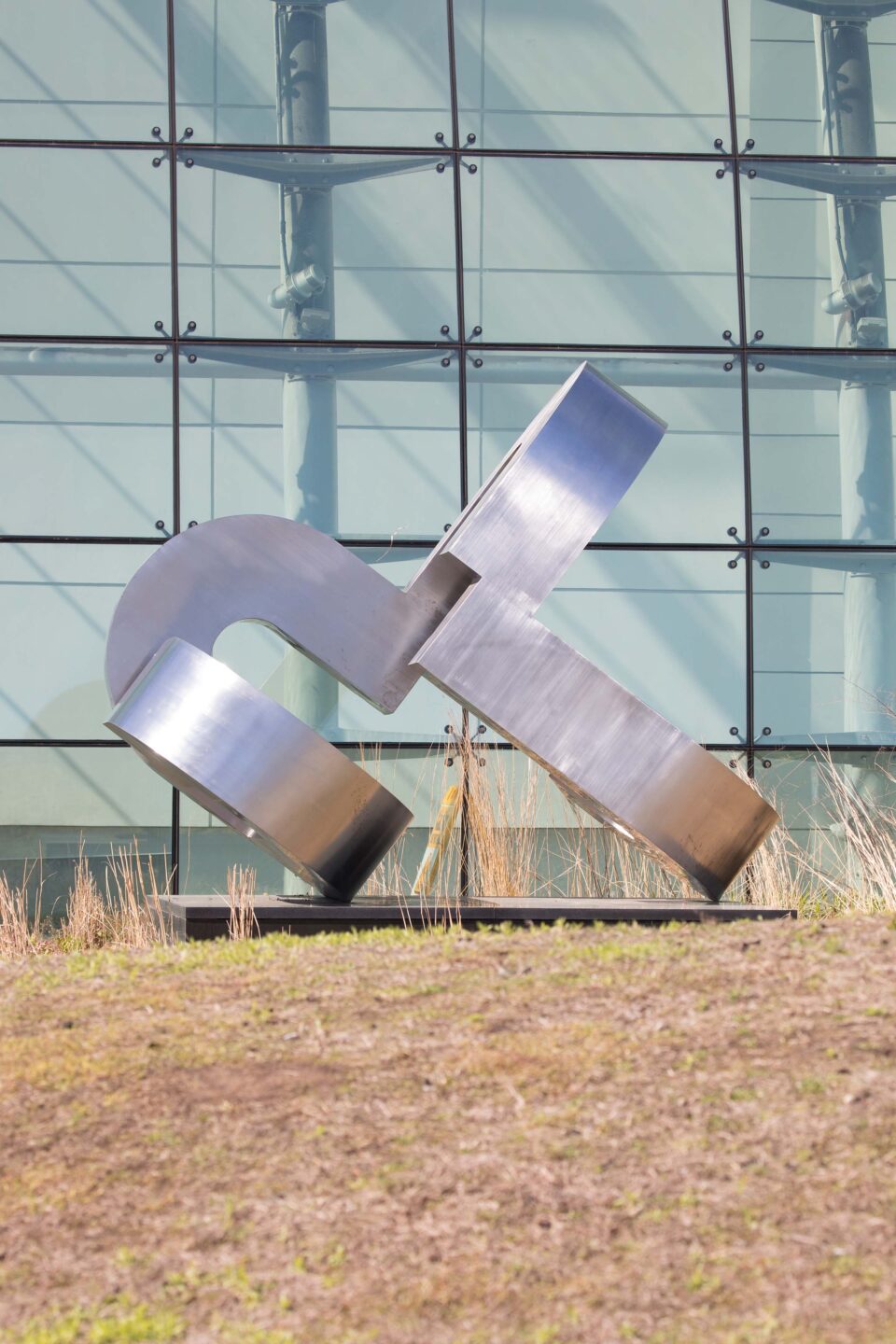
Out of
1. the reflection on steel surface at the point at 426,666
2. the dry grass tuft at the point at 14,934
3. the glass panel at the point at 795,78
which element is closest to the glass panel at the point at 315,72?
the glass panel at the point at 795,78

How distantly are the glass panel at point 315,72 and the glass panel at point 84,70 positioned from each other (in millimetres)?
208

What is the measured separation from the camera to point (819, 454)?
1109 cm

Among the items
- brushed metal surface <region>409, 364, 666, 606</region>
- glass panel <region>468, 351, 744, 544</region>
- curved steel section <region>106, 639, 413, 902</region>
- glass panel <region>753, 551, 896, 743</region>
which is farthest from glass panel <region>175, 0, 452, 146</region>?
curved steel section <region>106, 639, 413, 902</region>

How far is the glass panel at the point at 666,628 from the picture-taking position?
1088cm

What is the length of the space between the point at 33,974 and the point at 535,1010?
2119 mm

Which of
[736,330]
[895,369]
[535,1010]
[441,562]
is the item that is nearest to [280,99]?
[736,330]

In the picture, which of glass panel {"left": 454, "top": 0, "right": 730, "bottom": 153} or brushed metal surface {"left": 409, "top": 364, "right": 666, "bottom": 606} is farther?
glass panel {"left": 454, "top": 0, "right": 730, "bottom": 153}

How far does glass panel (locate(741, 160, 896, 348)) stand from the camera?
11219 millimetres

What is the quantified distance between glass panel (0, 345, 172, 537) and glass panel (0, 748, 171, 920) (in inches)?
60.6

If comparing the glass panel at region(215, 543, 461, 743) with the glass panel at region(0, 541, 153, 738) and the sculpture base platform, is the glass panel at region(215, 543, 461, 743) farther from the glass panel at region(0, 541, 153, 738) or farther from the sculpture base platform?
the sculpture base platform

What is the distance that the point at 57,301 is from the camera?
10844 millimetres

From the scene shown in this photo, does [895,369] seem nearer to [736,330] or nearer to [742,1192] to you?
[736,330]

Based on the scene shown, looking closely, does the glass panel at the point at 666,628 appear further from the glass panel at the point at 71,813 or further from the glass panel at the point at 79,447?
the glass panel at the point at 71,813

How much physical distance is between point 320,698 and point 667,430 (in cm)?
302
